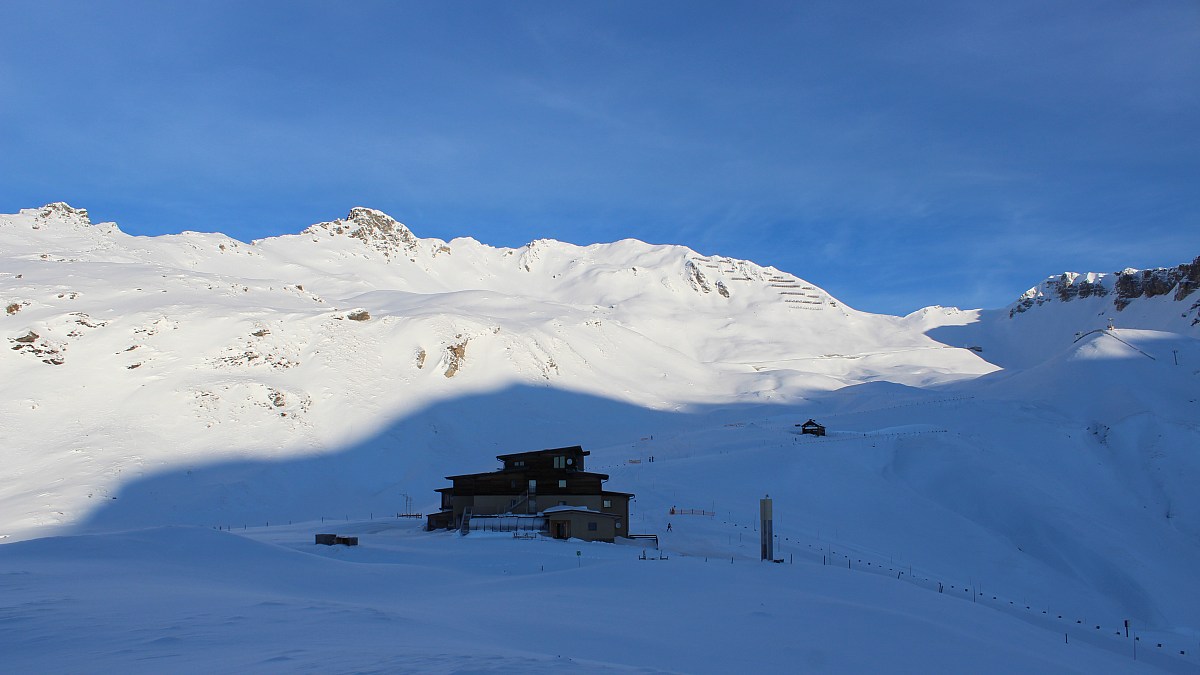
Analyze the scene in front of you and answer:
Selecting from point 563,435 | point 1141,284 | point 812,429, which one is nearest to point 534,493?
point 812,429

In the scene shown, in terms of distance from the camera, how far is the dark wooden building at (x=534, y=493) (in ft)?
136

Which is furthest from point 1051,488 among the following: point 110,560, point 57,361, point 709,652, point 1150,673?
point 57,361

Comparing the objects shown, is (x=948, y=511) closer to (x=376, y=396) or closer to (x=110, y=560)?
(x=110, y=560)

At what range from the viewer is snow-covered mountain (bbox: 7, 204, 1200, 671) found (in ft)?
139

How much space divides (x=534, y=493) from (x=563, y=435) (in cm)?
3725

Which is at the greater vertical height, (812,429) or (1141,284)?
(1141,284)

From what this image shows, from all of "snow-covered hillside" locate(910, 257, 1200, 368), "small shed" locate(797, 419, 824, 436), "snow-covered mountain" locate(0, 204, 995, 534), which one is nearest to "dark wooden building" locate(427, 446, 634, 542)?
"snow-covered mountain" locate(0, 204, 995, 534)

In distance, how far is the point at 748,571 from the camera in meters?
26.1

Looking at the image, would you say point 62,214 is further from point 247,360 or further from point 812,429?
point 812,429

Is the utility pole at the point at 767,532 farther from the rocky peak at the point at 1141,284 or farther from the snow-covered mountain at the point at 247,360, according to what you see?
the rocky peak at the point at 1141,284

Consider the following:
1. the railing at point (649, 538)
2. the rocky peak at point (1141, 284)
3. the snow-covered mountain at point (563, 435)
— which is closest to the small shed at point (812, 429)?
the snow-covered mountain at point (563, 435)

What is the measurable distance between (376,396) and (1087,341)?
255 ft

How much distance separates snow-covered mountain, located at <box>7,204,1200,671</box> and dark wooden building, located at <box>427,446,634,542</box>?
3.20 metres

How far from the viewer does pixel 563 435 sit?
79.9 metres
